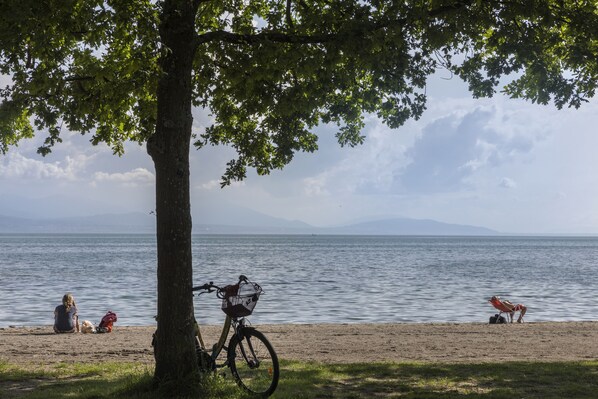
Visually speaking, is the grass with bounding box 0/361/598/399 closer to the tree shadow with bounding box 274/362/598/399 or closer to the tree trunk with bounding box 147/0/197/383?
the tree shadow with bounding box 274/362/598/399

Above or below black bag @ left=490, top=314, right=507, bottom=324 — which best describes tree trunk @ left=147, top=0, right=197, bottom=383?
above

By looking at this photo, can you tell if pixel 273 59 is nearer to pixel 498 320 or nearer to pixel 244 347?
pixel 244 347

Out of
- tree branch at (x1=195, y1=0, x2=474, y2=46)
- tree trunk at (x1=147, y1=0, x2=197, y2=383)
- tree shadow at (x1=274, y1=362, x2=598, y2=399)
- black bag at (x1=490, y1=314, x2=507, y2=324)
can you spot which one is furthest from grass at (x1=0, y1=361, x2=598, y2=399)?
black bag at (x1=490, y1=314, x2=507, y2=324)

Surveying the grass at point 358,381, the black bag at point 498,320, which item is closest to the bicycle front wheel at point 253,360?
the grass at point 358,381

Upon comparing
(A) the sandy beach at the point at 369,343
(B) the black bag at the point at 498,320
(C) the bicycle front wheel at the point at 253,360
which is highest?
(C) the bicycle front wheel at the point at 253,360

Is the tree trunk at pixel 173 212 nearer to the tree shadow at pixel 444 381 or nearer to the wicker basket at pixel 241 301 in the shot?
the wicker basket at pixel 241 301

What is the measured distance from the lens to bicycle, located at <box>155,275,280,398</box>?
9836mm

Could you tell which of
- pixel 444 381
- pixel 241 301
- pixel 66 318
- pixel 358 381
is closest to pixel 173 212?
pixel 241 301

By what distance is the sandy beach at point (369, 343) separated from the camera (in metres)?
15.9

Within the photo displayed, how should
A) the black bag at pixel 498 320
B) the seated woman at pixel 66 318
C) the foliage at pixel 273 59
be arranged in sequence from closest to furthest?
the foliage at pixel 273 59
the seated woman at pixel 66 318
the black bag at pixel 498 320

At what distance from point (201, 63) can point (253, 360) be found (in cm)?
570

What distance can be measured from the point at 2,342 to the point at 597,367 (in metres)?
14.4

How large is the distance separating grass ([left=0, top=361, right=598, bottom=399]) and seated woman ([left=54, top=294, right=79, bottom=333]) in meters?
9.15

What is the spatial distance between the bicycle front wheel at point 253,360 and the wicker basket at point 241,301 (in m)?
0.34
